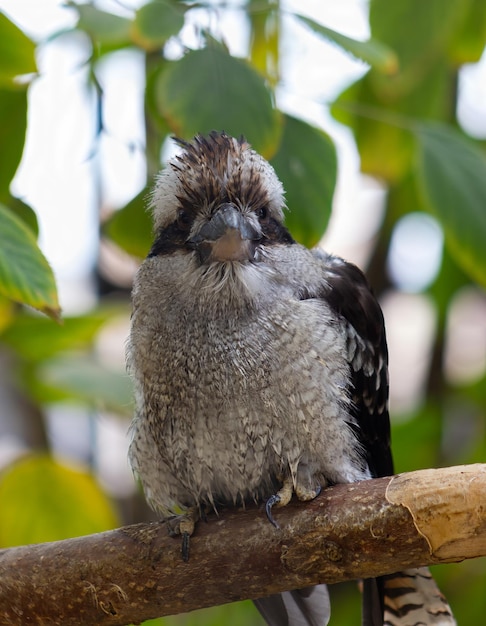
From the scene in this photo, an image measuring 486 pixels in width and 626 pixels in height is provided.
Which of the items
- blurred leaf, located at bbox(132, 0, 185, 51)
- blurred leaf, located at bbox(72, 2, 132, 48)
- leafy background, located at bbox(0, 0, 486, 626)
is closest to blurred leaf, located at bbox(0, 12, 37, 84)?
leafy background, located at bbox(0, 0, 486, 626)

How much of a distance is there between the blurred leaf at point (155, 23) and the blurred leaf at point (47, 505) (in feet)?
5.25

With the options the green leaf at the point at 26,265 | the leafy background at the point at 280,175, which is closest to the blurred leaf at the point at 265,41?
the leafy background at the point at 280,175

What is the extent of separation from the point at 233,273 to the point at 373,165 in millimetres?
1147

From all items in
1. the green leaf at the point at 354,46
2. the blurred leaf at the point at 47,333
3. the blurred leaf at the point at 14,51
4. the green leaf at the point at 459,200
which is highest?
the blurred leaf at the point at 14,51

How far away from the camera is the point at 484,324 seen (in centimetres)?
545

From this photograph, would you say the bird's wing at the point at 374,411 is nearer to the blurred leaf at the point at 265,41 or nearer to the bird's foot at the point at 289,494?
the bird's foot at the point at 289,494

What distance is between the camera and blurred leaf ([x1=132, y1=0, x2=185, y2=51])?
6.52 ft

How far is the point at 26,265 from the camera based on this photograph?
5.97ft

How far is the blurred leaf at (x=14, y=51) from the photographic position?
6.91 feet

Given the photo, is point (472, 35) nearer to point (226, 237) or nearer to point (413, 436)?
point (226, 237)

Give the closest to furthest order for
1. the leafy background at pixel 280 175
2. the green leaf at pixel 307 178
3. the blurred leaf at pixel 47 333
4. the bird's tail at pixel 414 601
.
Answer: the leafy background at pixel 280 175 < the green leaf at pixel 307 178 < the bird's tail at pixel 414 601 < the blurred leaf at pixel 47 333

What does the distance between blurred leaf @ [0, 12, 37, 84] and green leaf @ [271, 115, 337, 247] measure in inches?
24.0

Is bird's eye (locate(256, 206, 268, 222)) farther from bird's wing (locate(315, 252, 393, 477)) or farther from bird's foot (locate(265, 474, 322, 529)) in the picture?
bird's foot (locate(265, 474, 322, 529))

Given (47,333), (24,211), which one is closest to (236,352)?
(24,211)
